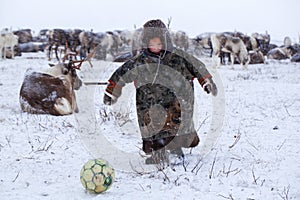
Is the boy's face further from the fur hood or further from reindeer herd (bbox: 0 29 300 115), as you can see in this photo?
reindeer herd (bbox: 0 29 300 115)

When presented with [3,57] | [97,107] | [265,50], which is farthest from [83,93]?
[265,50]

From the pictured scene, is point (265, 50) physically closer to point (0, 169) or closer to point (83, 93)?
point (83, 93)

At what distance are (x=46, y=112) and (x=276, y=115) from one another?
3.98 meters

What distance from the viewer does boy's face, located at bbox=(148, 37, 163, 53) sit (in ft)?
13.2

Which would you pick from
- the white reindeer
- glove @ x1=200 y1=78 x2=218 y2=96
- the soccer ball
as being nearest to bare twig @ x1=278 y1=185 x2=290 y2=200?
glove @ x1=200 y1=78 x2=218 y2=96

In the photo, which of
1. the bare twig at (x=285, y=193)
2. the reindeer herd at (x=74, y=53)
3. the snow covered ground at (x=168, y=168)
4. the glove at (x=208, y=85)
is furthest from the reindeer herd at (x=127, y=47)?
the bare twig at (x=285, y=193)

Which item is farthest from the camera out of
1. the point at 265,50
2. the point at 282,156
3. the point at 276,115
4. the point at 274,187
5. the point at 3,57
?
the point at 265,50

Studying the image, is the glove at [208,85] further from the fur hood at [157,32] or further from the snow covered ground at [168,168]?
the snow covered ground at [168,168]

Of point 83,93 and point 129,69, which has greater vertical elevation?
point 129,69

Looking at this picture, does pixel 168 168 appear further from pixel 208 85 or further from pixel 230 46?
pixel 230 46

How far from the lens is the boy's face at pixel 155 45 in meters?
4.04

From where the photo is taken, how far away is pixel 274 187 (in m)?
3.32

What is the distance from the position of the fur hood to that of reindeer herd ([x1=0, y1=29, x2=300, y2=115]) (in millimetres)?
619

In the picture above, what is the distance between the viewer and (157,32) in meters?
4.03
